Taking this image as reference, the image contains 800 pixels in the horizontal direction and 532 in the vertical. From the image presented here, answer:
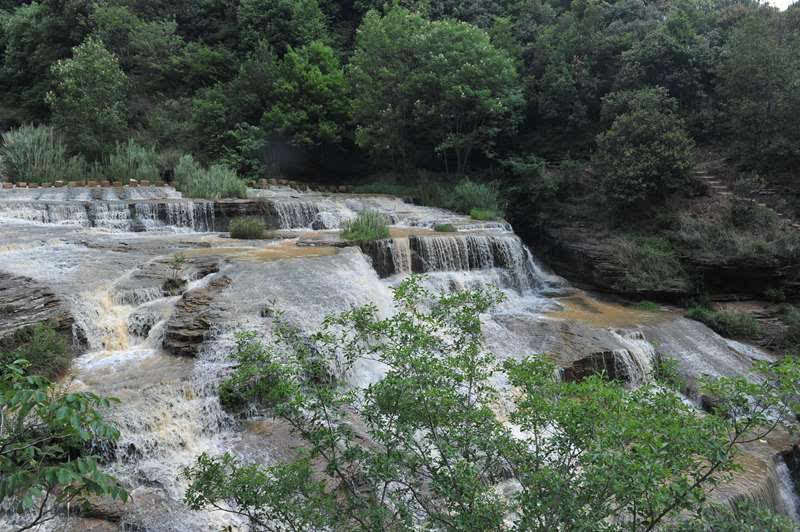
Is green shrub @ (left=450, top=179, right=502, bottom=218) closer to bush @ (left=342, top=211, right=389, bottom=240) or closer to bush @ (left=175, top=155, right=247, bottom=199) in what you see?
bush @ (left=342, top=211, right=389, bottom=240)

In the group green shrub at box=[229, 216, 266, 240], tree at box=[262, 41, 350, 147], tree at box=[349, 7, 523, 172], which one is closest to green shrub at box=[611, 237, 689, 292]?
tree at box=[349, 7, 523, 172]

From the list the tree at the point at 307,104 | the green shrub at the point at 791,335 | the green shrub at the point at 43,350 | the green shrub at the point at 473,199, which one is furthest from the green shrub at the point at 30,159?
the green shrub at the point at 791,335

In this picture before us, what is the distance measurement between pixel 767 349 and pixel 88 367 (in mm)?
11848

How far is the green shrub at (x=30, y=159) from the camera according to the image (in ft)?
49.5

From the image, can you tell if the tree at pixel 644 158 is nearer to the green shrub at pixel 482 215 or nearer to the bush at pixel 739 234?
the bush at pixel 739 234

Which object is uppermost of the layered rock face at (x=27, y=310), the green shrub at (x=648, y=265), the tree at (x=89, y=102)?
the tree at (x=89, y=102)

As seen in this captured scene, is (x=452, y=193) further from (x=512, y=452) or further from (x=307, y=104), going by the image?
(x=512, y=452)

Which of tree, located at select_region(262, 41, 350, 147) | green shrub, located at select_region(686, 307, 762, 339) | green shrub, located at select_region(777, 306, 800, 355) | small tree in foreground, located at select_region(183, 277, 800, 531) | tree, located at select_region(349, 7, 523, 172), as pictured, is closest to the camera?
small tree in foreground, located at select_region(183, 277, 800, 531)

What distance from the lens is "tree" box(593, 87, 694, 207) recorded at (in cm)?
1421

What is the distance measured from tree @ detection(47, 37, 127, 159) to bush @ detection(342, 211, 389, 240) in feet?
35.0

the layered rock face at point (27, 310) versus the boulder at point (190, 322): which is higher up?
the layered rock face at point (27, 310)

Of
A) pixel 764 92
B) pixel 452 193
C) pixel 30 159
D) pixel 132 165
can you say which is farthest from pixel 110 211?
pixel 764 92

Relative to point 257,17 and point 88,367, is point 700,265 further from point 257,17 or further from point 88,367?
point 257,17

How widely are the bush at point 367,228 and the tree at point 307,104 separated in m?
9.22
